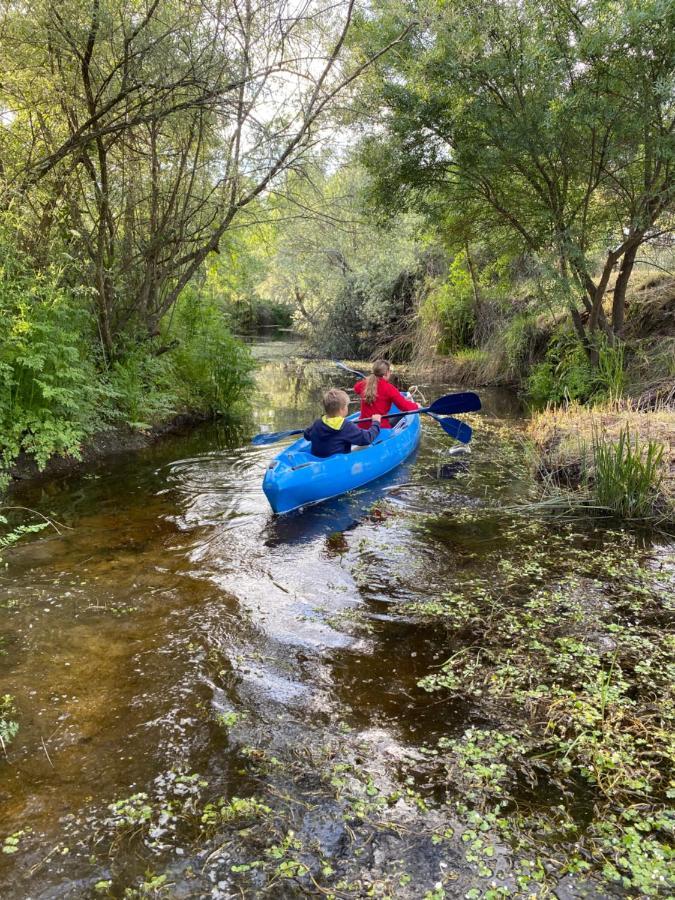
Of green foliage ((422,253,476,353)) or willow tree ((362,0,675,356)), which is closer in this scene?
willow tree ((362,0,675,356))

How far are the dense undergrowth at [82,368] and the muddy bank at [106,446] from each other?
129 millimetres

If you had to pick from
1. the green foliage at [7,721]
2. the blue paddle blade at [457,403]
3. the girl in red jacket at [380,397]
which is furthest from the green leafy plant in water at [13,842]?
the blue paddle blade at [457,403]

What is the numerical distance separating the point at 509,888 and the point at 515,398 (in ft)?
40.3

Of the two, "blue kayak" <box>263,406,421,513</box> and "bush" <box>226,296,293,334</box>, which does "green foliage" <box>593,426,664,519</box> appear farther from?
"bush" <box>226,296,293,334</box>

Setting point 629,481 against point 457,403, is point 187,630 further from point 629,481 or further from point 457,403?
point 457,403

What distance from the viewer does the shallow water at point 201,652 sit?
7.17ft

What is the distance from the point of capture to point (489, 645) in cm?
351

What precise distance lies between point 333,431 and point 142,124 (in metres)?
4.85

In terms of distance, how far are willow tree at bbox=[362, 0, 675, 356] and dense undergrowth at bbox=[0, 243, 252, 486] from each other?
13.9 feet

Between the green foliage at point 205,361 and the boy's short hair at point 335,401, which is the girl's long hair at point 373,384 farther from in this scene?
the green foliage at point 205,361

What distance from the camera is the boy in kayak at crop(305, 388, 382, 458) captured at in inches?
243

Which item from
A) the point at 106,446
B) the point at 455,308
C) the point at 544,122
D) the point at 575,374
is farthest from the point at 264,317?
the point at 106,446

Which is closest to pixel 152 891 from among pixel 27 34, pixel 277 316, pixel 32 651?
pixel 32 651

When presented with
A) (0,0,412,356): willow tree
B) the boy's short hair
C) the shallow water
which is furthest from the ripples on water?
(0,0,412,356): willow tree
